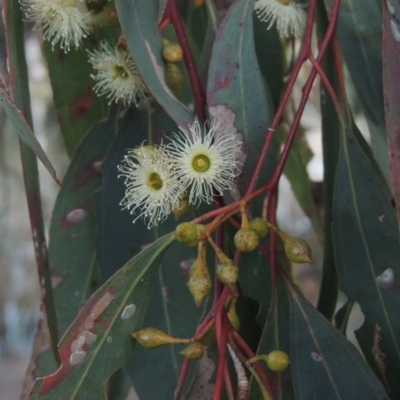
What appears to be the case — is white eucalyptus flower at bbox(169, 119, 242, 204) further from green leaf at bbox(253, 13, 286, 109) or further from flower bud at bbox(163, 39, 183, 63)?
green leaf at bbox(253, 13, 286, 109)

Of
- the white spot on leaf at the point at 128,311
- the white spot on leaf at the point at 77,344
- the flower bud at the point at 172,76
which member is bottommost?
the white spot on leaf at the point at 77,344

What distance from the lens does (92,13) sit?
3.16 ft

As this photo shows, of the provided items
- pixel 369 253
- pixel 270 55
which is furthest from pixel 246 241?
pixel 270 55

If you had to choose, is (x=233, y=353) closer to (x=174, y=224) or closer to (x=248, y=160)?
(x=248, y=160)

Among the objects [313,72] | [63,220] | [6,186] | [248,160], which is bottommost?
[6,186]

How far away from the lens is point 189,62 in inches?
35.0

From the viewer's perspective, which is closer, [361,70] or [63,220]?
[361,70]

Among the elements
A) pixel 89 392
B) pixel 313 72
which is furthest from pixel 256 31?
pixel 89 392

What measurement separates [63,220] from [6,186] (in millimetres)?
1911

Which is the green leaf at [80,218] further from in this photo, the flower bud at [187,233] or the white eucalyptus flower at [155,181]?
the flower bud at [187,233]

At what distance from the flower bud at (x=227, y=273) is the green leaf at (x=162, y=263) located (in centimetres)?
27

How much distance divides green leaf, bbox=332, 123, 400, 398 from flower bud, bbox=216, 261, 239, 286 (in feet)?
0.77

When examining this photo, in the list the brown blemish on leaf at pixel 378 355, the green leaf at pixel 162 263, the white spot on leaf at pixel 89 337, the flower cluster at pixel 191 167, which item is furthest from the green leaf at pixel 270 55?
the white spot on leaf at pixel 89 337

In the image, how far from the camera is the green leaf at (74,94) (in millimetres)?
1157
